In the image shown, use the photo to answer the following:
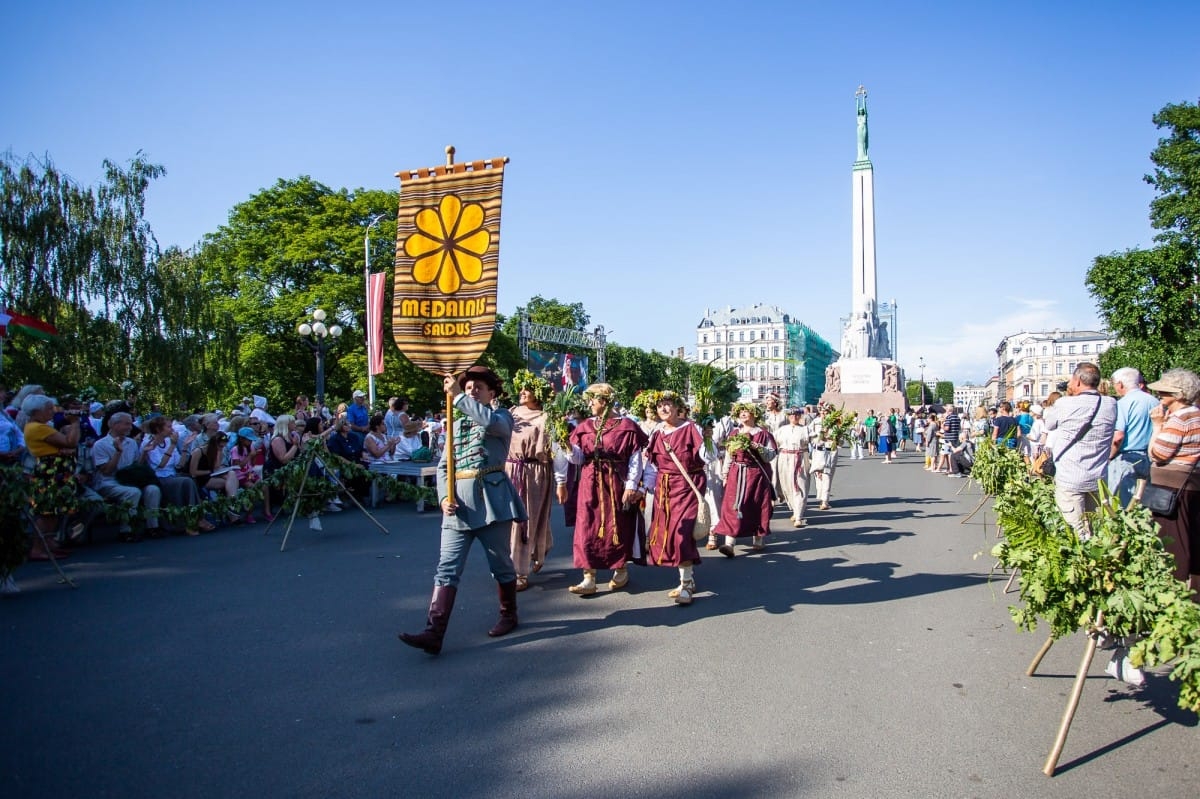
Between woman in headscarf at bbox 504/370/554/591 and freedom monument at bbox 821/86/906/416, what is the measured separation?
34883mm

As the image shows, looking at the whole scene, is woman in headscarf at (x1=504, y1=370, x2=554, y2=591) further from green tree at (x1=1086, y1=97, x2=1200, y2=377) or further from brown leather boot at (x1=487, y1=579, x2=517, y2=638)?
green tree at (x1=1086, y1=97, x2=1200, y2=377)

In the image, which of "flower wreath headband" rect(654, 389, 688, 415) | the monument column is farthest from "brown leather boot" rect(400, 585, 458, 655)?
the monument column

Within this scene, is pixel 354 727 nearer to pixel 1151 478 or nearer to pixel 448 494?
pixel 448 494

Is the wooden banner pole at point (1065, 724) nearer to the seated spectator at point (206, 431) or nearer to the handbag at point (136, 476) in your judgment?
the handbag at point (136, 476)

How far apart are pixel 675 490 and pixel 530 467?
1.51 metres

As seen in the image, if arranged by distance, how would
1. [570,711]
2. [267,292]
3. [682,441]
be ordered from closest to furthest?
[570,711], [682,441], [267,292]

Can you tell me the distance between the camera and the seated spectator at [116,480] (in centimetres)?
980

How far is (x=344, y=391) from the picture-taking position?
36.1 m

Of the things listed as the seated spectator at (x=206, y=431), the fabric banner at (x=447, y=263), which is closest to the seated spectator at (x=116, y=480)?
the seated spectator at (x=206, y=431)

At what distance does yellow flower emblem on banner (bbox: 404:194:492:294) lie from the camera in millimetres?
5922

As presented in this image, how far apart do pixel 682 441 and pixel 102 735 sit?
478 centimetres

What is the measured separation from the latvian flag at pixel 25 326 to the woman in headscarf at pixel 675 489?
16599 millimetres

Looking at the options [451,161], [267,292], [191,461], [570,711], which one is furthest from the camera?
[267,292]

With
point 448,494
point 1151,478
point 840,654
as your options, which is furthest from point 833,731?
point 1151,478
